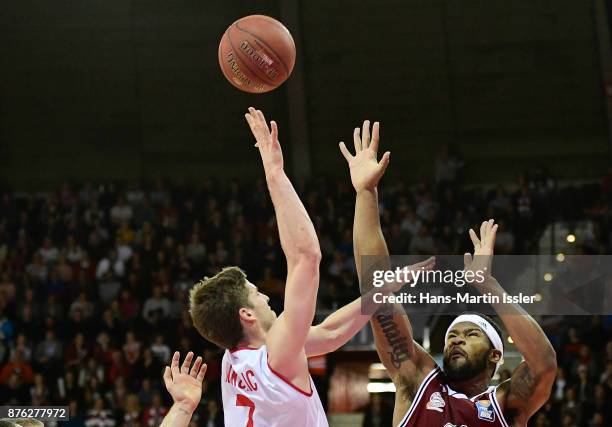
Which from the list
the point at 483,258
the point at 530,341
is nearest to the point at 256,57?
the point at 483,258

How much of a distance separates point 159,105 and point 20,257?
5593 millimetres

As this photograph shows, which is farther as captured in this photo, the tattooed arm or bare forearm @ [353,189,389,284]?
bare forearm @ [353,189,389,284]

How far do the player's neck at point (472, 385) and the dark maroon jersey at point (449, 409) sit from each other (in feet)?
0.08

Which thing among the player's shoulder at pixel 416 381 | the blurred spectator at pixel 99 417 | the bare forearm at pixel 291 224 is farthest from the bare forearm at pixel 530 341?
the blurred spectator at pixel 99 417

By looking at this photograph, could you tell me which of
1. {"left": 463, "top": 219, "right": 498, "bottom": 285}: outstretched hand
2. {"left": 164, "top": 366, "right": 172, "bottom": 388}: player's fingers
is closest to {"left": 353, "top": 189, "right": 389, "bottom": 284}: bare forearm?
{"left": 463, "top": 219, "right": 498, "bottom": 285}: outstretched hand

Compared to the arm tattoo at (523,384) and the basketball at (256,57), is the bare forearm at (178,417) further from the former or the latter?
the basketball at (256,57)

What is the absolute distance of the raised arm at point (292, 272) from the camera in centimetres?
360

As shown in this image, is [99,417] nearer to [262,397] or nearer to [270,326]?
[270,326]

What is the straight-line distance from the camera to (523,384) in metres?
4.36

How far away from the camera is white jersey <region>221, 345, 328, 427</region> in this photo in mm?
3709

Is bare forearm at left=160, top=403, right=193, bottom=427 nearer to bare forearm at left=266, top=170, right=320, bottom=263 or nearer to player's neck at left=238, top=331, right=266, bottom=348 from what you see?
player's neck at left=238, top=331, right=266, bottom=348

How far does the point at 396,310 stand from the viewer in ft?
14.7

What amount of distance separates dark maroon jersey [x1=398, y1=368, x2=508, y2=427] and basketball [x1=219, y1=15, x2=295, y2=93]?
2543 millimetres

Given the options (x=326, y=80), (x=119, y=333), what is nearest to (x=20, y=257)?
(x=119, y=333)
